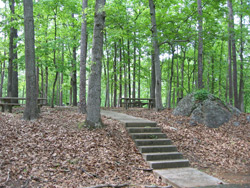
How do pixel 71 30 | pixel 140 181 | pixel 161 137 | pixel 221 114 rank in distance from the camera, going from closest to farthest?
pixel 140 181 → pixel 161 137 → pixel 221 114 → pixel 71 30

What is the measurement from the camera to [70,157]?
18.7 feet

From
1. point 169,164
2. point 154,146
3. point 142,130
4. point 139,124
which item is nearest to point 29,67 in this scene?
point 139,124

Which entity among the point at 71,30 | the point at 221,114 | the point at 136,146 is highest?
the point at 71,30

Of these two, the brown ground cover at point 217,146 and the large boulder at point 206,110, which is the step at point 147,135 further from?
the large boulder at point 206,110

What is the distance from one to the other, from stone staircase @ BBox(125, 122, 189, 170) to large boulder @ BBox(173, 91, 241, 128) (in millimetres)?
3330

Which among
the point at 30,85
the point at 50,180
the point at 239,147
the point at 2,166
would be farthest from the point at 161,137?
the point at 30,85

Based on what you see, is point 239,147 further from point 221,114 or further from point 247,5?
point 247,5

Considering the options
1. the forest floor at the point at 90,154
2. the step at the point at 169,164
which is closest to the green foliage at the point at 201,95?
the forest floor at the point at 90,154

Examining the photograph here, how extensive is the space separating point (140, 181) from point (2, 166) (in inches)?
125

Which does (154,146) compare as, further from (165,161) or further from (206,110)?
(206,110)

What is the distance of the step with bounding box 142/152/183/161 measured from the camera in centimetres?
641

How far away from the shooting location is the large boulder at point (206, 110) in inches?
407

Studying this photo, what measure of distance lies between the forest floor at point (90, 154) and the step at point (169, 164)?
0.26 m

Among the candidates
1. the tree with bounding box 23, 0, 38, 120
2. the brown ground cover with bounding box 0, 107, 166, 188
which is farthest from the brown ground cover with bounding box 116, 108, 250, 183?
the tree with bounding box 23, 0, 38, 120
